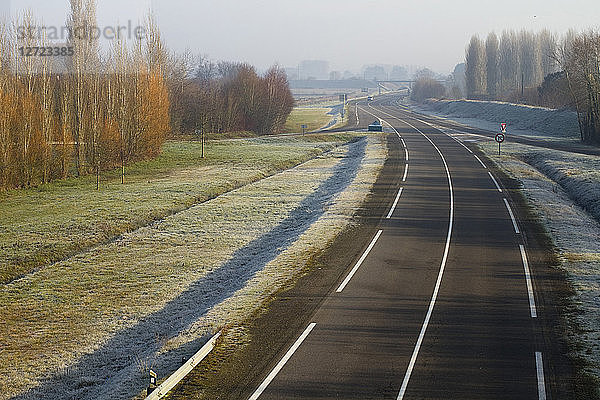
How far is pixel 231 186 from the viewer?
35406 millimetres

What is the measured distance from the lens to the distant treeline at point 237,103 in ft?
216

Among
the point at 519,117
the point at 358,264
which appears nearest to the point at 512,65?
the point at 519,117


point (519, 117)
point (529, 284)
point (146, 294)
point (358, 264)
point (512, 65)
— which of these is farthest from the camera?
point (512, 65)

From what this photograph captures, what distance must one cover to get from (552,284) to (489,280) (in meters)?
1.54

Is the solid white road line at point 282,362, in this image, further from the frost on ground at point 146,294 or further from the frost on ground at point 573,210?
the frost on ground at point 573,210

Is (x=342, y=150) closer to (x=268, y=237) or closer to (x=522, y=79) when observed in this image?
(x=268, y=237)

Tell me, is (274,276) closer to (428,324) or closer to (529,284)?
(428,324)

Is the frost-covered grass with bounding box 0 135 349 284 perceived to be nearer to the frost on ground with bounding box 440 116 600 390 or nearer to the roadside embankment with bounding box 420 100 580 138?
the frost on ground with bounding box 440 116 600 390

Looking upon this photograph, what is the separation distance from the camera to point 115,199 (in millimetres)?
31594

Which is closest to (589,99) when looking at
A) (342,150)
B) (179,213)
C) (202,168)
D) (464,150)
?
(464,150)

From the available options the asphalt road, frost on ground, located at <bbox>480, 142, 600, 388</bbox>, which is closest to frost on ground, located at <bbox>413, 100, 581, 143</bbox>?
frost on ground, located at <bbox>480, 142, 600, 388</bbox>

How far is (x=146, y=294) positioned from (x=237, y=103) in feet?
187

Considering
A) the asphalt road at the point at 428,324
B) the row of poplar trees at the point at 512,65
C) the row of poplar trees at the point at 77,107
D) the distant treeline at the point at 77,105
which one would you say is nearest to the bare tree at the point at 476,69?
the row of poplar trees at the point at 512,65

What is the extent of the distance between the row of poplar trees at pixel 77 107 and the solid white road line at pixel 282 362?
86.3 feet
